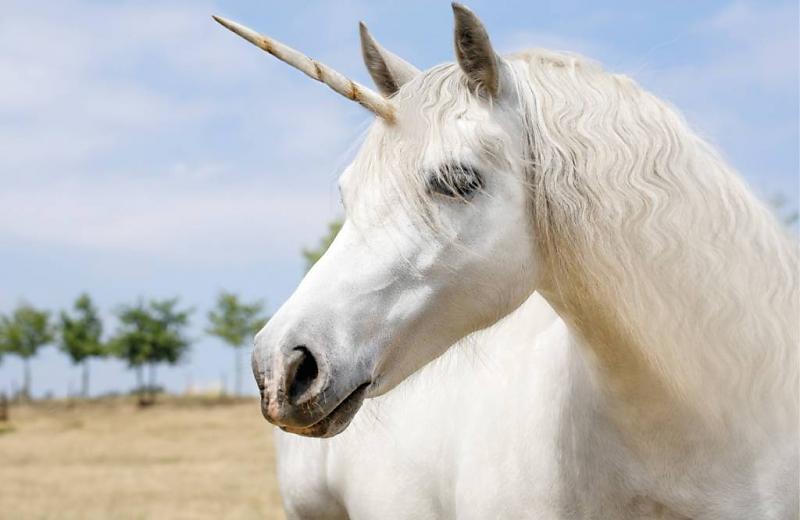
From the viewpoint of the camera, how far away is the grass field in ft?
41.5

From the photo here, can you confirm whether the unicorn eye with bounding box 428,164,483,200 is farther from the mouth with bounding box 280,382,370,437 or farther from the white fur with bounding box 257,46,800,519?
the mouth with bounding box 280,382,370,437

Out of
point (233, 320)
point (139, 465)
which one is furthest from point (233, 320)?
point (139, 465)

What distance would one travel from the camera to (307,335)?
198 cm

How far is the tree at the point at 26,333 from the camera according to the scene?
47.0 m

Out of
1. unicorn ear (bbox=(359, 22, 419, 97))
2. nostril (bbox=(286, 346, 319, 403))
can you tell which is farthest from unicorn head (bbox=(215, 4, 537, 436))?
unicorn ear (bbox=(359, 22, 419, 97))

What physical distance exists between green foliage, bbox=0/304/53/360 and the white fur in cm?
4906

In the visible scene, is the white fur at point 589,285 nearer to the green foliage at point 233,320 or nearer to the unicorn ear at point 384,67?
the unicorn ear at point 384,67

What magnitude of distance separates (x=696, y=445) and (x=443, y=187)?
1008mm

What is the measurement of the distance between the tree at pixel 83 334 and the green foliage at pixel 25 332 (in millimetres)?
1604

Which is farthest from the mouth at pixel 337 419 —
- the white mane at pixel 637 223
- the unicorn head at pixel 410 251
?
the white mane at pixel 637 223

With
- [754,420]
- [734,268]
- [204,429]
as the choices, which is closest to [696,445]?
[754,420]

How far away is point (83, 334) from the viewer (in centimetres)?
4675

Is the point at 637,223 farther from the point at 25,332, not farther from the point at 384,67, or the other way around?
the point at 25,332

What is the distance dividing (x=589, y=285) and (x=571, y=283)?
0.16 ft
